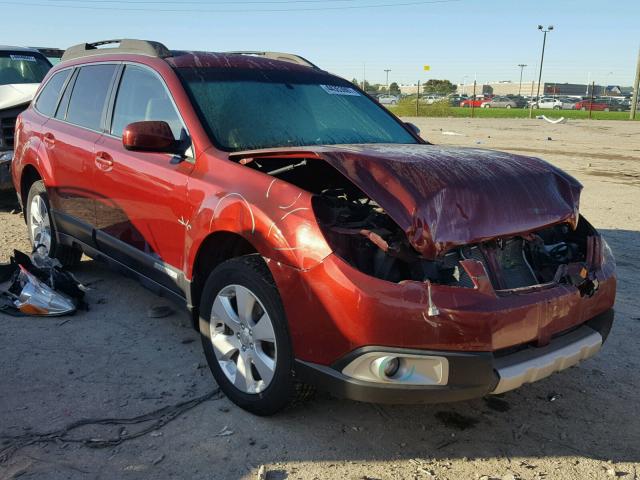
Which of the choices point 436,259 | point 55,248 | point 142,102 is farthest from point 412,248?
point 55,248

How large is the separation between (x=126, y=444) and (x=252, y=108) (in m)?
2.12

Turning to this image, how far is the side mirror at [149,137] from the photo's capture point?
3.56 meters

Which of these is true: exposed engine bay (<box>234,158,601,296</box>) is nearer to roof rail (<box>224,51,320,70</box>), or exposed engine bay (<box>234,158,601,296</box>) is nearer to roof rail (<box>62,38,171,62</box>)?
roof rail (<box>62,38,171,62</box>)

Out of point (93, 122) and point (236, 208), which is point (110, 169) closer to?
point (93, 122)

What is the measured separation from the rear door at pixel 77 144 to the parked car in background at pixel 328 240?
0.12 metres

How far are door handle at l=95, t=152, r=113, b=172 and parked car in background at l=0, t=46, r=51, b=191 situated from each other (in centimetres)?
366

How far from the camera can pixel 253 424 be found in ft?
10.2

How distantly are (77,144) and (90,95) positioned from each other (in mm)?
418

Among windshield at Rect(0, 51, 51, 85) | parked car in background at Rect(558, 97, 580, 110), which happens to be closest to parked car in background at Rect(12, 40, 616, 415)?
windshield at Rect(0, 51, 51, 85)

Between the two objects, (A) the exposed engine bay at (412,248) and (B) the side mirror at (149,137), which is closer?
(A) the exposed engine bay at (412,248)

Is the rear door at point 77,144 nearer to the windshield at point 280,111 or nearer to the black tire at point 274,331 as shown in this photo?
the windshield at point 280,111

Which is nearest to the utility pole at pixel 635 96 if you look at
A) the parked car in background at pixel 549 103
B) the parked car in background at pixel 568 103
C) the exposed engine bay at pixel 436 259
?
the parked car in background at pixel 549 103

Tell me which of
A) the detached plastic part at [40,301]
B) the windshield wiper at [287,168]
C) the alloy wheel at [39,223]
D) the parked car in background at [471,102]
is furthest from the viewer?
the parked car in background at [471,102]

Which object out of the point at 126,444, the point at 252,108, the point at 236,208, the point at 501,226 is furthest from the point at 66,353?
the point at 501,226
